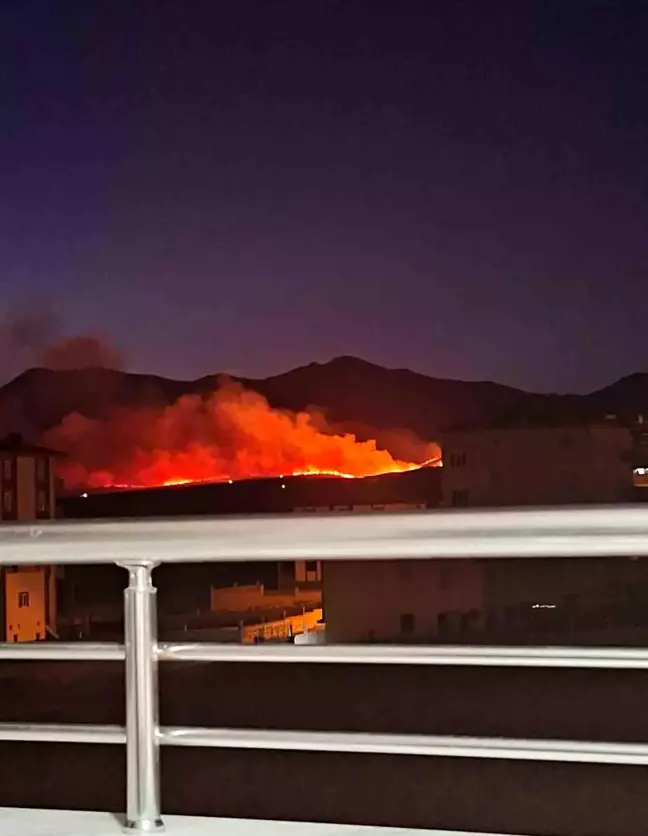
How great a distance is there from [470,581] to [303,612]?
284 mm

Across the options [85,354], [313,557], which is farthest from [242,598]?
[85,354]

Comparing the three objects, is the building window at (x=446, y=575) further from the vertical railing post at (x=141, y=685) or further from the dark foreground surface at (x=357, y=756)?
the vertical railing post at (x=141, y=685)

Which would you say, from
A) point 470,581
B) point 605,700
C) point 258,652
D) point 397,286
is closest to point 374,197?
Result: point 397,286

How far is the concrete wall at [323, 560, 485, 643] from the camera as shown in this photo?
1652 millimetres

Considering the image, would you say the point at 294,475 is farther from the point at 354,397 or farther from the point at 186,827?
the point at 186,827

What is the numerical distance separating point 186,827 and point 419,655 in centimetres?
51

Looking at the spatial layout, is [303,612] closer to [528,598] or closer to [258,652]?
[258,652]

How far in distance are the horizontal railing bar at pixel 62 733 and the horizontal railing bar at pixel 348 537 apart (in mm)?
275

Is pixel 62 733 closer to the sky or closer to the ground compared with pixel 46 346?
closer to the ground

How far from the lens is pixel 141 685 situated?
5.19 ft

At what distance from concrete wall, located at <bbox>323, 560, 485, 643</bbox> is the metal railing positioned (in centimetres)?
6

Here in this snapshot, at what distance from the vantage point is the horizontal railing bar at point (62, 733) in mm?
1656

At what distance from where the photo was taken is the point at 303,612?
1.72m

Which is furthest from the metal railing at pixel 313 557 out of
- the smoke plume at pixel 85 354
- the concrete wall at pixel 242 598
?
the smoke plume at pixel 85 354
